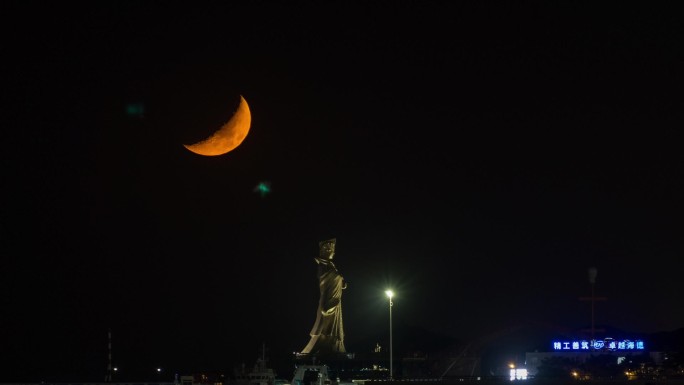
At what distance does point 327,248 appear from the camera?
268 feet

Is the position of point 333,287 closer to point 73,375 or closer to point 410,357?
point 410,357

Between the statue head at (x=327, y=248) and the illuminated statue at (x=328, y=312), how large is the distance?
334 millimetres

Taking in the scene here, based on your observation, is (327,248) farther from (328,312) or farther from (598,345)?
(598,345)

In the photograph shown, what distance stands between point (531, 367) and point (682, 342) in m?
28.9

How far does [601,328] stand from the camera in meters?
90.6

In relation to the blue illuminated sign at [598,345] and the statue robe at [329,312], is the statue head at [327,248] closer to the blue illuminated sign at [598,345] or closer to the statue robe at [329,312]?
the statue robe at [329,312]

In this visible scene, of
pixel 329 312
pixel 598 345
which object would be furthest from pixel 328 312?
pixel 598 345

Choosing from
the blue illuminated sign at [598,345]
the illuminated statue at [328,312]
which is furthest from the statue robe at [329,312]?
the blue illuminated sign at [598,345]

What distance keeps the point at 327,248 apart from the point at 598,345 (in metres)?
20.1

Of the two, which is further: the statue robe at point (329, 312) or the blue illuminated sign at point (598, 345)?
the statue robe at point (329, 312)

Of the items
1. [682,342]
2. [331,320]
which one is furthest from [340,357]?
[682,342]

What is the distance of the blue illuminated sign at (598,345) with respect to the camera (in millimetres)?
76562

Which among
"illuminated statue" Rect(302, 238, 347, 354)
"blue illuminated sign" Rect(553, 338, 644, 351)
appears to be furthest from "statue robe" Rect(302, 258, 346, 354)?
"blue illuminated sign" Rect(553, 338, 644, 351)

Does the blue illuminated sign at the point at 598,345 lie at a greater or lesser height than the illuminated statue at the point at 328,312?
lesser
